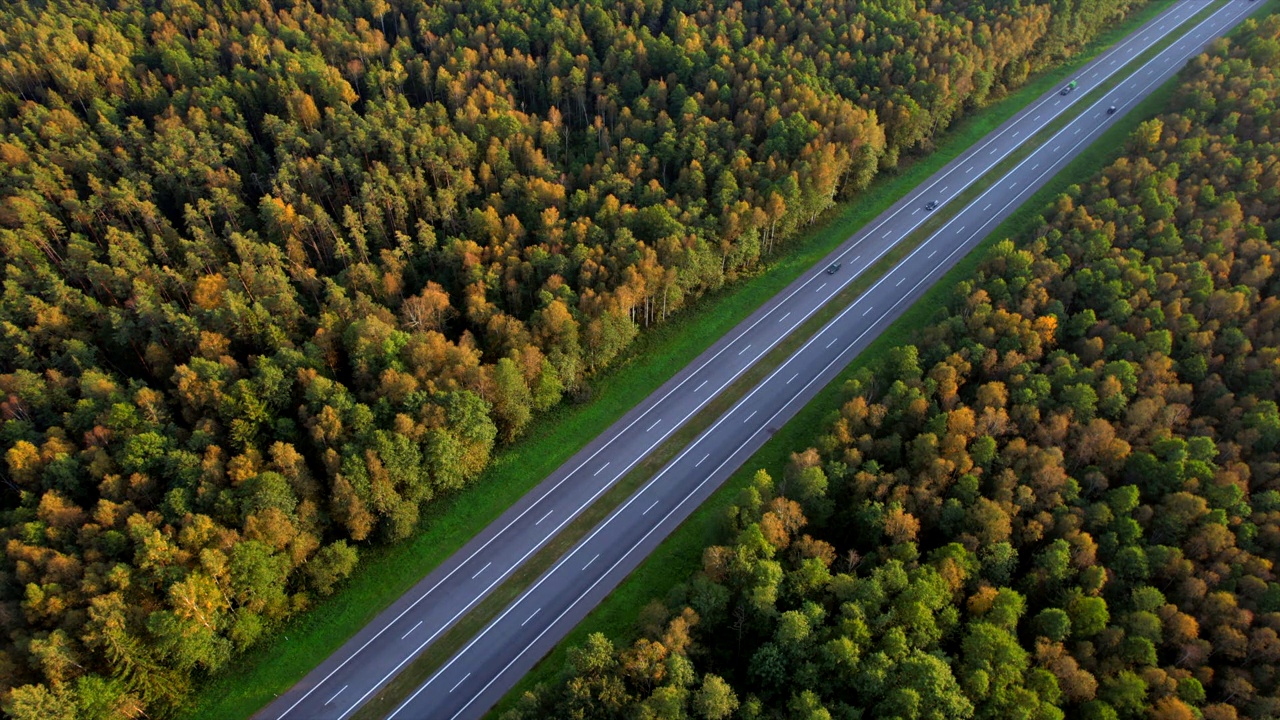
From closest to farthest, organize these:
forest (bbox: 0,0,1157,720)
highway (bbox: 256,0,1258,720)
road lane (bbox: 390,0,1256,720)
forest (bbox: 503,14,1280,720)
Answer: forest (bbox: 503,14,1280,720) → forest (bbox: 0,0,1157,720) → highway (bbox: 256,0,1258,720) → road lane (bbox: 390,0,1256,720)

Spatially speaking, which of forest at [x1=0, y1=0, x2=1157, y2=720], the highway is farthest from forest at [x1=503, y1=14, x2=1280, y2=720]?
forest at [x1=0, y1=0, x2=1157, y2=720]

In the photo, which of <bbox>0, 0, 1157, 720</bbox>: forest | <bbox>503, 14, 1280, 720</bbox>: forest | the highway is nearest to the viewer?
<bbox>503, 14, 1280, 720</bbox>: forest

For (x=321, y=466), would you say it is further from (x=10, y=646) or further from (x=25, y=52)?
(x=25, y=52)

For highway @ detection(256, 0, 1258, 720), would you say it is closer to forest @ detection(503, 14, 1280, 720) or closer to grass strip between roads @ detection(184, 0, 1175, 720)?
grass strip between roads @ detection(184, 0, 1175, 720)

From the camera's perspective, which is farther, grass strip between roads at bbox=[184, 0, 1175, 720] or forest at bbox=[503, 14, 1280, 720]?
grass strip between roads at bbox=[184, 0, 1175, 720]

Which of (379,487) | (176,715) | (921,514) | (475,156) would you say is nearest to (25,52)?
(475,156)

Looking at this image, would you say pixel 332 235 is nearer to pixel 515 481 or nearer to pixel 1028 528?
pixel 515 481
